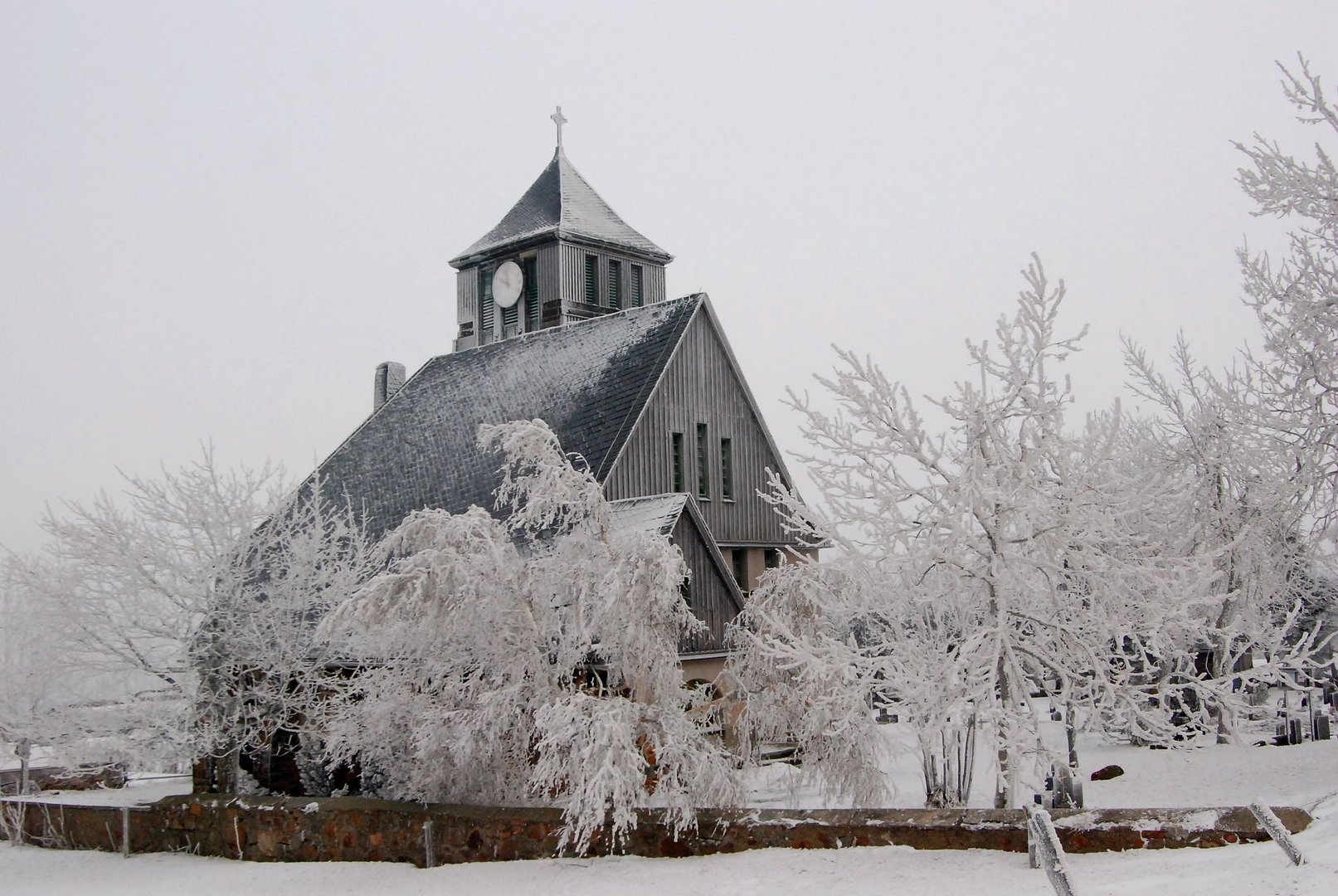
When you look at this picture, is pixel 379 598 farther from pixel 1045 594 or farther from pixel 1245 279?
pixel 1245 279

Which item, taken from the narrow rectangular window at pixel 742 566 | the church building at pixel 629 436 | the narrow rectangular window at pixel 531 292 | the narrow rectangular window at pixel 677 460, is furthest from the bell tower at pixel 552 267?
the narrow rectangular window at pixel 742 566

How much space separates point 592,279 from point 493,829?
2273 cm

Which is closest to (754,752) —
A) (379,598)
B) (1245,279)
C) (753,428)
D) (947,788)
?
(947,788)

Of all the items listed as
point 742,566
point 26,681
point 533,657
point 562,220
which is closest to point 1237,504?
point 742,566

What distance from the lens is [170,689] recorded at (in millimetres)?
20234

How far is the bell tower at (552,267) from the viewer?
34156 mm

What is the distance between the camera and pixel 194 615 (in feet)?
67.2

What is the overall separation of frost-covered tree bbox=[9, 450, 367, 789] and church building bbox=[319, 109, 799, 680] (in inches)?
195

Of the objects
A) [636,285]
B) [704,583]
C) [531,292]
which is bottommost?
[704,583]

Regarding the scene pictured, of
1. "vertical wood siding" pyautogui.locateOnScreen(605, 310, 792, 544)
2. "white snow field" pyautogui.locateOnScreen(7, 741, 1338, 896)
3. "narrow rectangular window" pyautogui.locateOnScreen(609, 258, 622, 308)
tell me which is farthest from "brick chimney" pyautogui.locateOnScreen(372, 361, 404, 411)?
"white snow field" pyautogui.locateOnScreen(7, 741, 1338, 896)

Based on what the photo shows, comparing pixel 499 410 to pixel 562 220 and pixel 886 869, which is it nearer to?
pixel 562 220

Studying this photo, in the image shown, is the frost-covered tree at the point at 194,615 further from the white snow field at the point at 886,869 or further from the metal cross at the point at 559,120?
the metal cross at the point at 559,120

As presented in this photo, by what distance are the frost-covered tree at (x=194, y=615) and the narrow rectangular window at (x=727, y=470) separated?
8.49 meters

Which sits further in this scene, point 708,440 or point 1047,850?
point 708,440
